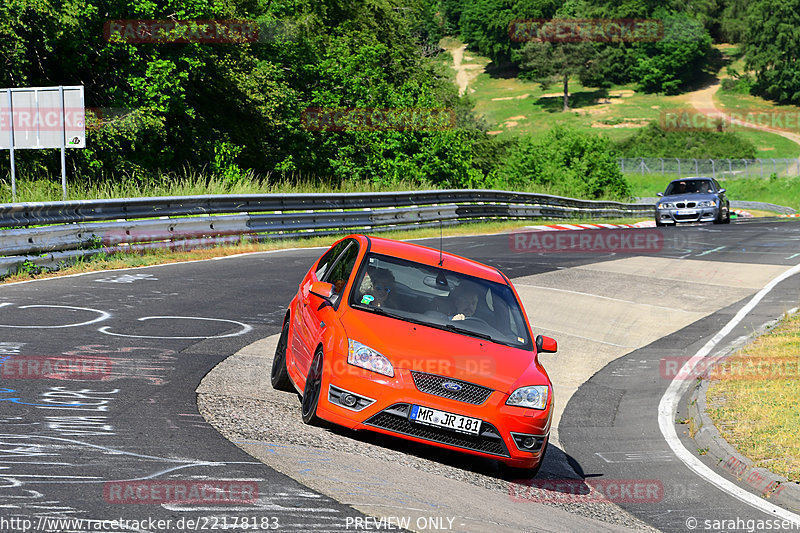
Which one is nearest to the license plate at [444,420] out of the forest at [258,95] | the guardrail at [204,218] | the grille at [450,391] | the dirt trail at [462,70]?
the grille at [450,391]

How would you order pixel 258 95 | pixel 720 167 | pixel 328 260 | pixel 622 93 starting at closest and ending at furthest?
pixel 328 260, pixel 258 95, pixel 720 167, pixel 622 93

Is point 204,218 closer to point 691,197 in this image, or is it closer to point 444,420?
point 444,420

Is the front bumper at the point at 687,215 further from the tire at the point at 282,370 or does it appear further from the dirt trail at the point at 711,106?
the dirt trail at the point at 711,106

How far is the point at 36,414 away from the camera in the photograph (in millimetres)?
7289

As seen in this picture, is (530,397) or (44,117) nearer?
(530,397)

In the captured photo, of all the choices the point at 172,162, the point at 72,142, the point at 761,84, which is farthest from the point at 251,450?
the point at 761,84

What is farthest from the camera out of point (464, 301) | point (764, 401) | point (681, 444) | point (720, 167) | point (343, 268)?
point (720, 167)

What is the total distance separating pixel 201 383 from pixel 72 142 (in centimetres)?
1121

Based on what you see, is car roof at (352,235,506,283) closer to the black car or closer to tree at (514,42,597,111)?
the black car

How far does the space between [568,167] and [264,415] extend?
50165 millimetres

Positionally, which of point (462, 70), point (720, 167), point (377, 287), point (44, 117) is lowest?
point (720, 167)

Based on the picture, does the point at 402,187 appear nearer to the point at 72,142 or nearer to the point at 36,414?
the point at 72,142

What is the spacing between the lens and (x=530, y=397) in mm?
7453

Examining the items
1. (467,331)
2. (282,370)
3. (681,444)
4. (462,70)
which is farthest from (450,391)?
(462,70)
